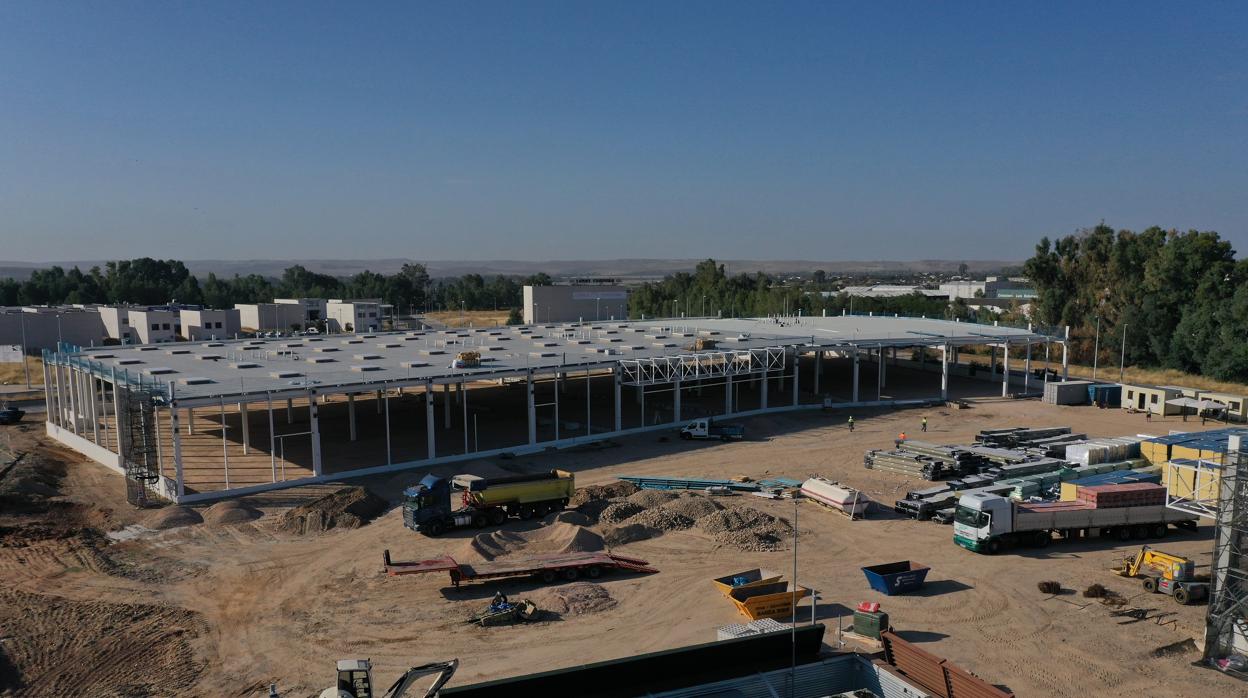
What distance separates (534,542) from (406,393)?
115 feet

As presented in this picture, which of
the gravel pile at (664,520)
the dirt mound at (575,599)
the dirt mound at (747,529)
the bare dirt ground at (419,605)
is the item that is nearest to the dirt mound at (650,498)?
the gravel pile at (664,520)

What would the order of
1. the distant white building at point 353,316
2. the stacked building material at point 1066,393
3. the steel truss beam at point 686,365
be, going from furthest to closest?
the distant white building at point 353,316 → the stacked building material at point 1066,393 → the steel truss beam at point 686,365

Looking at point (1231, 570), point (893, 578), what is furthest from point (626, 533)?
point (1231, 570)

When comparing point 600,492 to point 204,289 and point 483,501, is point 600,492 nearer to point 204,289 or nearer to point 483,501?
point 483,501

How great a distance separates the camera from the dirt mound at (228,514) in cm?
2741

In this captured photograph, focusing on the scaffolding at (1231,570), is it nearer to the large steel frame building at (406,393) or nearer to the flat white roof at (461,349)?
the large steel frame building at (406,393)

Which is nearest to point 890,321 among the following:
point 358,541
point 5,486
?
point 358,541

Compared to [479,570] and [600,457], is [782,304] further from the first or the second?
[479,570]

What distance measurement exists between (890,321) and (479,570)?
5666 centimetres

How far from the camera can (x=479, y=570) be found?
21844 millimetres

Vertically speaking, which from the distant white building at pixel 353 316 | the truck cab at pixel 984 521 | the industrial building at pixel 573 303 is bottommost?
the truck cab at pixel 984 521

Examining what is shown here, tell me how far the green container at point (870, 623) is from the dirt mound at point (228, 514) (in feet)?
67.4

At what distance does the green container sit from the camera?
60.3 feet

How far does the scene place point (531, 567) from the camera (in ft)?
72.2
